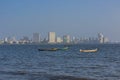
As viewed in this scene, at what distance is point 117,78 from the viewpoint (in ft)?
138

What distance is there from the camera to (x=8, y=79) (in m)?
40.8

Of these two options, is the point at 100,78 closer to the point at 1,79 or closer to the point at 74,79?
the point at 74,79

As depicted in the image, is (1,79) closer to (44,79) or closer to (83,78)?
(44,79)

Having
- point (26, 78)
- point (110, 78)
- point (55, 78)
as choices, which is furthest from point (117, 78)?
point (26, 78)

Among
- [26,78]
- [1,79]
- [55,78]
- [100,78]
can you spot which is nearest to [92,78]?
[100,78]

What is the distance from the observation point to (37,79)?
41375 millimetres

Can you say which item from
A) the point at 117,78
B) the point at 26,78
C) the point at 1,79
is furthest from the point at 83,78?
the point at 1,79

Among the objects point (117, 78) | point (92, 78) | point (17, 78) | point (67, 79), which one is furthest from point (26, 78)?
point (117, 78)

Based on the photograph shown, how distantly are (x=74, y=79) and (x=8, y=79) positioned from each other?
7462mm

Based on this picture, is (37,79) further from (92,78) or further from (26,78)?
(92,78)

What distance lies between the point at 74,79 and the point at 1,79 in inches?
324

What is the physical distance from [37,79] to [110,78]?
846cm

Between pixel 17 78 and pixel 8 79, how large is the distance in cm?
149

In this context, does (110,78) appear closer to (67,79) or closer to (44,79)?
(67,79)
